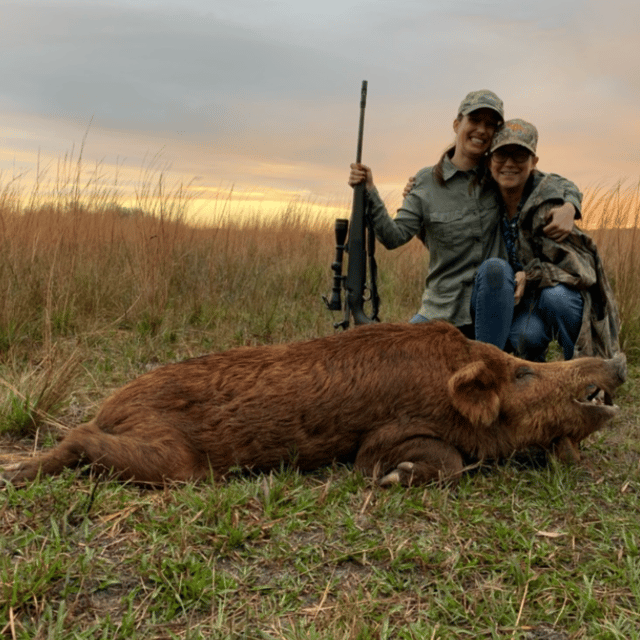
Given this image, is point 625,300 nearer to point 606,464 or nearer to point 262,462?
point 606,464

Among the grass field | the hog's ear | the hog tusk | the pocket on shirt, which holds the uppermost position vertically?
the pocket on shirt

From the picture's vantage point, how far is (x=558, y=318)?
441cm

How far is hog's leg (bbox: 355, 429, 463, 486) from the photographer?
315 centimetres

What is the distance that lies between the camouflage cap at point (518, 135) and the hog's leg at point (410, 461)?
199 cm

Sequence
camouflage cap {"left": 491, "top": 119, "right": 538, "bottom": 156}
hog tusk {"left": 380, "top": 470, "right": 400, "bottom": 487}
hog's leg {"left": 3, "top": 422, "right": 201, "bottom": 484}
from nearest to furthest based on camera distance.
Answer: hog's leg {"left": 3, "top": 422, "right": 201, "bottom": 484}
hog tusk {"left": 380, "top": 470, "right": 400, "bottom": 487}
camouflage cap {"left": 491, "top": 119, "right": 538, "bottom": 156}

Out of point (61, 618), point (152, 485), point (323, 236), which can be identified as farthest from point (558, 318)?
point (323, 236)

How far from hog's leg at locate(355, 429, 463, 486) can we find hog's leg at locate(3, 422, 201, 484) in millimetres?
805

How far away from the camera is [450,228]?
15.7 feet

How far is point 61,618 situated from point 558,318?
3.35m

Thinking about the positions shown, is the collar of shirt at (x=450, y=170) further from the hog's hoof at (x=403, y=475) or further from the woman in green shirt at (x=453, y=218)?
the hog's hoof at (x=403, y=475)

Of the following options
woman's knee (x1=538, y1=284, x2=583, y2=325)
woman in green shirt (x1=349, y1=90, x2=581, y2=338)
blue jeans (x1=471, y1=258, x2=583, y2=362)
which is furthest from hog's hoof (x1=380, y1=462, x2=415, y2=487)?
woman in green shirt (x1=349, y1=90, x2=581, y2=338)

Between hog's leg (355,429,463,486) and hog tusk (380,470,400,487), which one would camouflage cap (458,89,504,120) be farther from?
hog tusk (380,470,400,487)

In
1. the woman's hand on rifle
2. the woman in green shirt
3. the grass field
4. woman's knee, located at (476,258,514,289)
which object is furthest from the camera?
the woman's hand on rifle

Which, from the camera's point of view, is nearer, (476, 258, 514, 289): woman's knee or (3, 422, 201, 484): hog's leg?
(3, 422, 201, 484): hog's leg
